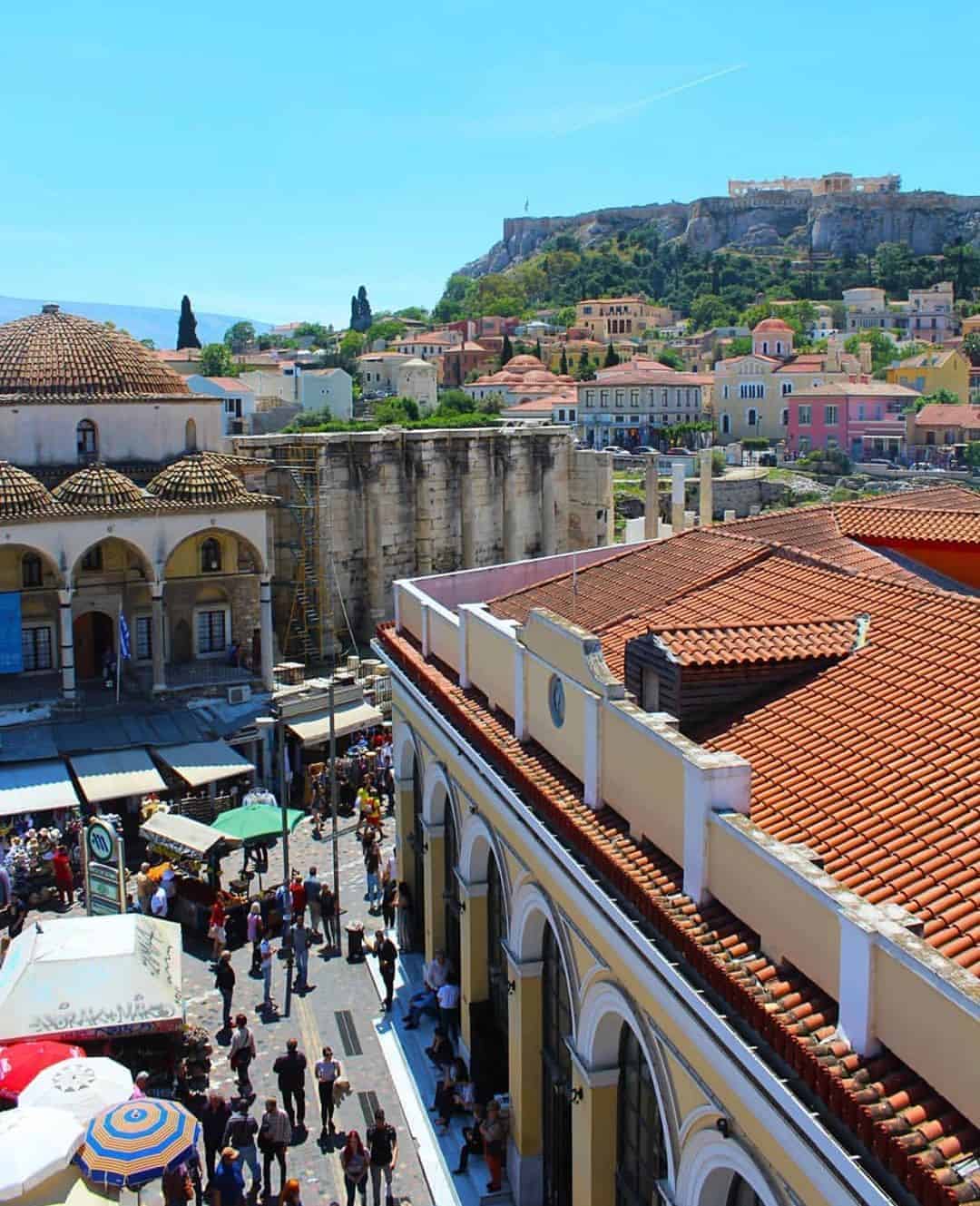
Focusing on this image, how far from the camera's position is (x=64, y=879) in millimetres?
21641

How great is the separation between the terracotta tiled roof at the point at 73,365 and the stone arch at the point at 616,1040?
25.4 m

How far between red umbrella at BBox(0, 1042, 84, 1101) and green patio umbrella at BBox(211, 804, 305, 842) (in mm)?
7069

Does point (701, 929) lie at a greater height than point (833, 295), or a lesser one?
lesser

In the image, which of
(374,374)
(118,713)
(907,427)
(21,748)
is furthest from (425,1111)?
(374,374)

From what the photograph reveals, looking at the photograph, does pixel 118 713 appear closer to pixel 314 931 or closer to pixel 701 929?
pixel 314 931

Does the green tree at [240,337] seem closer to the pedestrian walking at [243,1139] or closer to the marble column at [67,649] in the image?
the marble column at [67,649]

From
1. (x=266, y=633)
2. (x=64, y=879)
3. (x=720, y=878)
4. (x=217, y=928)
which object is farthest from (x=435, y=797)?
(x=266, y=633)

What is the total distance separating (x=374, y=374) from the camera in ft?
438

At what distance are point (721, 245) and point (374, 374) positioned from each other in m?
83.3

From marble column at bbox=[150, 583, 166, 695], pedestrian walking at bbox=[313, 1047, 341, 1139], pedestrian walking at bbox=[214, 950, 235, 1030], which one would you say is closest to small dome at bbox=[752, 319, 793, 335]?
Answer: marble column at bbox=[150, 583, 166, 695]

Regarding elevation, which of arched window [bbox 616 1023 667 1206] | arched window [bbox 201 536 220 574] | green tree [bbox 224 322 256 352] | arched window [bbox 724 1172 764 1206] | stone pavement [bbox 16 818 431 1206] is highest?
green tree [bbox 224 322 256 352]

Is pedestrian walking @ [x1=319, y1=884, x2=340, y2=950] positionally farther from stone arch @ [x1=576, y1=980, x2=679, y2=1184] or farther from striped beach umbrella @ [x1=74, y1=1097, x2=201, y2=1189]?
stone arch @ [x1=576, y1=980, x2=679, y2=1184]

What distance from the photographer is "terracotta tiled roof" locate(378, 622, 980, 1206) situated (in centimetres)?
625

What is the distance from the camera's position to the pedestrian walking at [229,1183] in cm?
1305
